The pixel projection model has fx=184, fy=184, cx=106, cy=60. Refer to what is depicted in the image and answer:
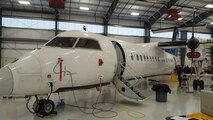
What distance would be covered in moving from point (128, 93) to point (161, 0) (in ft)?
47.8

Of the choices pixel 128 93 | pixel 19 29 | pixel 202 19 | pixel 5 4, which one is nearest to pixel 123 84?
pixel 128 93

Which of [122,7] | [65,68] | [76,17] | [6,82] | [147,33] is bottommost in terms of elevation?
[6,82]

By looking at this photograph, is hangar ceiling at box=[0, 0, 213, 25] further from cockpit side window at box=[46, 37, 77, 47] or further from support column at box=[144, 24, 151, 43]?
cockpit side window at box=[46, 37, 77, 47]

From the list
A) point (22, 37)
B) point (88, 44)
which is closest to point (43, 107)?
point (88, 44)

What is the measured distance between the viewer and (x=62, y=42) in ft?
19.5

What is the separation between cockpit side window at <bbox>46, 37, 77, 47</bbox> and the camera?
5840 mm

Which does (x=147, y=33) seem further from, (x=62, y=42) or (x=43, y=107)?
(x=43, y=107)

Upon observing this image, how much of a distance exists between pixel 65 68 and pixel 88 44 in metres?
1.39

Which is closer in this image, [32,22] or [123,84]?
[123,84]

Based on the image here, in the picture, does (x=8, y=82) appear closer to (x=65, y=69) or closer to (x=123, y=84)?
(x=65, y=69)

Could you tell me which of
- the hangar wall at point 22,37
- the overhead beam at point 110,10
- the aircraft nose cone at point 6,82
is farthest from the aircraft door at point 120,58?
the hangar wall at point 22,37

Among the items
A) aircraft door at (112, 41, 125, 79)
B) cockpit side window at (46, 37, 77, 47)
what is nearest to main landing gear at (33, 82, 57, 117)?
cockpit side window at (46, 37, 77, 47)

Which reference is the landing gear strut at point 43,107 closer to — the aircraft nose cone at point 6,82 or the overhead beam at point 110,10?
the aircraft nose cone at point 6,82

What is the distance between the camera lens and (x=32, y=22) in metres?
20.2
